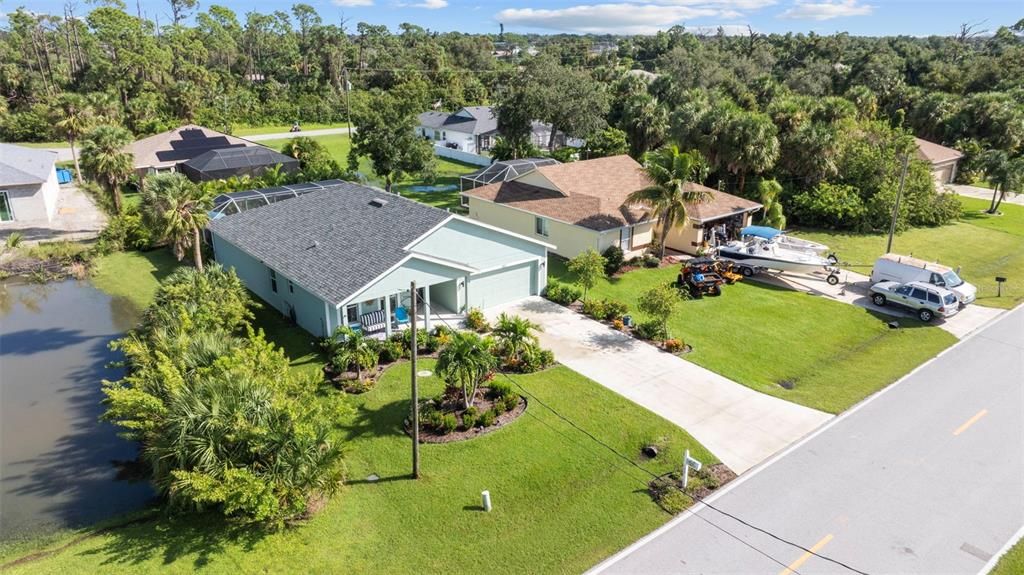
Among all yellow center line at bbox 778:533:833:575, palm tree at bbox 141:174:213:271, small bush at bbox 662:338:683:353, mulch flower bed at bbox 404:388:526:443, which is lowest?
yellow center line at bbox 778:533:833:575

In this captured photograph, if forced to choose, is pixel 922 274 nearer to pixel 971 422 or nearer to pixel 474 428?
pixel 971 422

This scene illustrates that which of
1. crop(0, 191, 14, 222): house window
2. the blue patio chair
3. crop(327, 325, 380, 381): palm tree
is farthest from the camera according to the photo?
crop(0, 191, 14, 222): house window

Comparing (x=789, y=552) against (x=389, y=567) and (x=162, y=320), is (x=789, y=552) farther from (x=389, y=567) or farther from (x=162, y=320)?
(x=162, y=320)

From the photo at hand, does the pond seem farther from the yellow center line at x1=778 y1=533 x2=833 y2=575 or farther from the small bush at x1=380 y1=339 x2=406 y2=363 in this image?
the yellow center line at x1=778 y1=533 x2=833 y2=575

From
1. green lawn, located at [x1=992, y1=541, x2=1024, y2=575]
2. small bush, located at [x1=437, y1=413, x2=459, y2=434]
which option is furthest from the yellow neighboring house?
green lawn, located at [x1=992, y1=541, x2=1024, y2=575]

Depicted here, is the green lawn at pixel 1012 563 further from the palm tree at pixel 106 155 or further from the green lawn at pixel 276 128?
the green lawn at pixel 276 128

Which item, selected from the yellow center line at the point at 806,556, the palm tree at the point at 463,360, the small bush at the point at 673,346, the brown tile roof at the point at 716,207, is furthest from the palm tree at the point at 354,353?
the brown tile roof at the point at 716,207

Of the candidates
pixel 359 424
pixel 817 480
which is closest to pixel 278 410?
pixel 359 424
